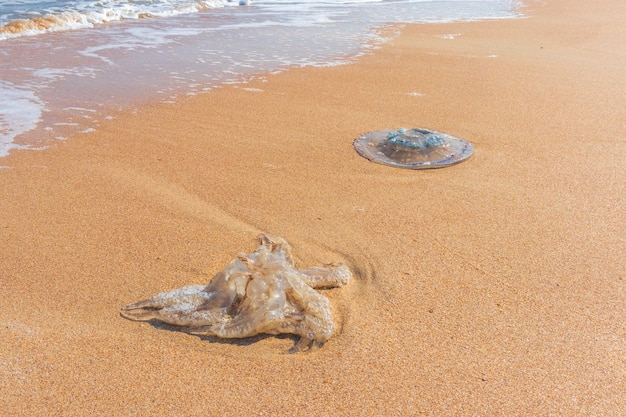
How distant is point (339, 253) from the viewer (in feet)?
9.53

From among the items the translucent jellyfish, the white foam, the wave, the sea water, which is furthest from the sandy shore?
the wave

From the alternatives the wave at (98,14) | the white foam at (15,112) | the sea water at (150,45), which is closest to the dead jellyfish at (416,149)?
the sea water at (150,45)

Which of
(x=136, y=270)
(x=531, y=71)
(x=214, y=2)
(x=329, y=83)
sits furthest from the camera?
(x=214, y=2)

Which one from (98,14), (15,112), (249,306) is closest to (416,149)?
(249,306)

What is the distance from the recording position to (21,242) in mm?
2953

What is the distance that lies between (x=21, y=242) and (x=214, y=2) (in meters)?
11.6

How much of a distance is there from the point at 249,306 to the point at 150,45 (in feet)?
23.1

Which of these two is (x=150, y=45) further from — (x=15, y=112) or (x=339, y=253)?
(x=339, y=253)

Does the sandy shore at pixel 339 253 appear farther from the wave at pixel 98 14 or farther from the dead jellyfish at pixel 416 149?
the wave at pixel 98 14

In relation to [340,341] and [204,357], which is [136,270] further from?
[340,341]

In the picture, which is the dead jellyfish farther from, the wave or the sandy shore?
the wave

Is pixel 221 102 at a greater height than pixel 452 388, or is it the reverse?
pixel 221 102

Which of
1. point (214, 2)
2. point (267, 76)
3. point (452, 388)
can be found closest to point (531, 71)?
point (267, 76)

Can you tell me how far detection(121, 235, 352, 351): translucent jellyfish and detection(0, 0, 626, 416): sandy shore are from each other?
7 centimetres
